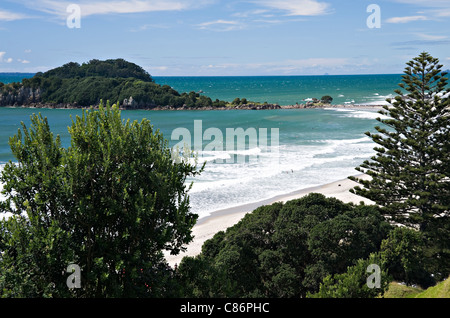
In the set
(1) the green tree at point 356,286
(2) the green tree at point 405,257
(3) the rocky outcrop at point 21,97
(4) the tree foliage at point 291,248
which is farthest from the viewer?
(3) the rocky outcrop at point 21,97

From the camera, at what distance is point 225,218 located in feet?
75.0

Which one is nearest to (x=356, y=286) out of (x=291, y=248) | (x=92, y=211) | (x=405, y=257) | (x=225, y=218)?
(x=291, y=248)

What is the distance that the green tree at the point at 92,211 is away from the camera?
26.5 ft

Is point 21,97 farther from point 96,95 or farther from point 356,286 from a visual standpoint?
point 356,286

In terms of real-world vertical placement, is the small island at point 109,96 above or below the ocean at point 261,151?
above

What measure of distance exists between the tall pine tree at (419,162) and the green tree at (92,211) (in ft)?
44.8

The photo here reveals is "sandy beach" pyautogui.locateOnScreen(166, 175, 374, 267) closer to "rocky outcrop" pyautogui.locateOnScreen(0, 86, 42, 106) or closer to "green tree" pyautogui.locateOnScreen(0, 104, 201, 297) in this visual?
"green tree" pyautogui.locateOnScreen(0, 104, 201, 297)

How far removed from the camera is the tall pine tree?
19.0 m

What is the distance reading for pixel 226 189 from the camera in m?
28.9

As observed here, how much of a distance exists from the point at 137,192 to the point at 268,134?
4638 cm

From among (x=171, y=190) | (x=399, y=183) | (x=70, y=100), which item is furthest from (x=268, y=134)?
(x=70, y=100)

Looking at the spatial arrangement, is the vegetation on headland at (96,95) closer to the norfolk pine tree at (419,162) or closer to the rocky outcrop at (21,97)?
the rocky outcrop at (21,97)

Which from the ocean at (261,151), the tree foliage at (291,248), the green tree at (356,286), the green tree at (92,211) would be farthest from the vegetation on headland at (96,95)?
the green tree at (92,211)

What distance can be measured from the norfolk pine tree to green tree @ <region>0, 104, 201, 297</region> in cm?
1364
